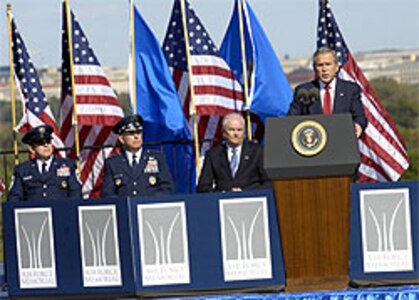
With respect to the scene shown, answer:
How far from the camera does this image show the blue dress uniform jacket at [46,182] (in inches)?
386

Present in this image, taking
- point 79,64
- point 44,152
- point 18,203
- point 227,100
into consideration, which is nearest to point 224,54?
point 227,100

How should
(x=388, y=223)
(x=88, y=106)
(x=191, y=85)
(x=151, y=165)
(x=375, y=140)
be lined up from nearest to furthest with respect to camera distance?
(x=388, y=223), (x=151, y=165), (x=375, y=140), (x=191, y=85), (x=88, y=106)

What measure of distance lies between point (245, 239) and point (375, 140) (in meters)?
3.93

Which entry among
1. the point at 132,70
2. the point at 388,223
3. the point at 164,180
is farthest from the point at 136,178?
the point at 132,70

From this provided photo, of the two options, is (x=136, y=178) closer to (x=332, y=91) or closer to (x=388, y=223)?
(x=332, y=91)

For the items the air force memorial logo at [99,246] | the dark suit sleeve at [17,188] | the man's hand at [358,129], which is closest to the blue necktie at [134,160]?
the air force memorial logo at [99,246]

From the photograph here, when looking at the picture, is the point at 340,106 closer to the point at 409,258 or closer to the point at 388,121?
the point at 409,258

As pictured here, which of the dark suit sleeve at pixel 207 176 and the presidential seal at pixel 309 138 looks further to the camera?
the dark suit sleeve at pixel 207 176

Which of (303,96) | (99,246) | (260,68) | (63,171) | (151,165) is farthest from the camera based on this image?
(260,68)

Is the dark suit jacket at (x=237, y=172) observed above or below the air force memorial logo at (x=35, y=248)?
above

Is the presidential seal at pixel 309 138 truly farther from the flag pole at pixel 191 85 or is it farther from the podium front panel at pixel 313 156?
the flag pole at pixel 191 85

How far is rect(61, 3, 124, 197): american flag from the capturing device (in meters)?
13.1

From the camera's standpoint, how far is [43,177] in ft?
32.2

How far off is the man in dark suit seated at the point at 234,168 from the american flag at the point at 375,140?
321 centimetres
